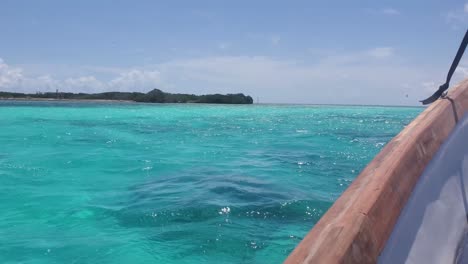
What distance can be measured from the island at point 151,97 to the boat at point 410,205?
7612cm

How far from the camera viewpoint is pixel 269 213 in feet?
16.6

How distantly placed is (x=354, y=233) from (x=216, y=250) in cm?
299

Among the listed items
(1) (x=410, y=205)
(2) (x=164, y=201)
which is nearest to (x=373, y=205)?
(1) (x=410, y=205)

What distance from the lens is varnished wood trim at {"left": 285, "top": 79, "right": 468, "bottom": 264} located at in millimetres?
1154

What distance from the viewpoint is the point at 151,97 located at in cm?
7706

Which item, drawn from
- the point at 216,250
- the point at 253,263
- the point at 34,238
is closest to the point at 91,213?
the point at 34,238

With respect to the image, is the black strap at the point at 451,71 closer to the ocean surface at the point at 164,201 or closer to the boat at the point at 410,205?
the boat at the point at 410,205

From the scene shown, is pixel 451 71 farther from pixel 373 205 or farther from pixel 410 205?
pixel 373 205

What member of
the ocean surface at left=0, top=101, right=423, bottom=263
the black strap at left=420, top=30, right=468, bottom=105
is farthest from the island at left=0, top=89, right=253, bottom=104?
the black strap at left=420, top=30, right=468, bottom=105

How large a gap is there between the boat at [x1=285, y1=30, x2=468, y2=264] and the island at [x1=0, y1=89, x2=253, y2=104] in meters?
76.1

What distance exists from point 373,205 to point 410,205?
15.1 inches

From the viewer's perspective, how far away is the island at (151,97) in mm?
77938

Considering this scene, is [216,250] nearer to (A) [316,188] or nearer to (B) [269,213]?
(B) [269,213]

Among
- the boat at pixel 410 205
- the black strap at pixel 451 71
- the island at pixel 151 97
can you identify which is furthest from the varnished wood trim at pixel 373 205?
the island at pixel 151 97
